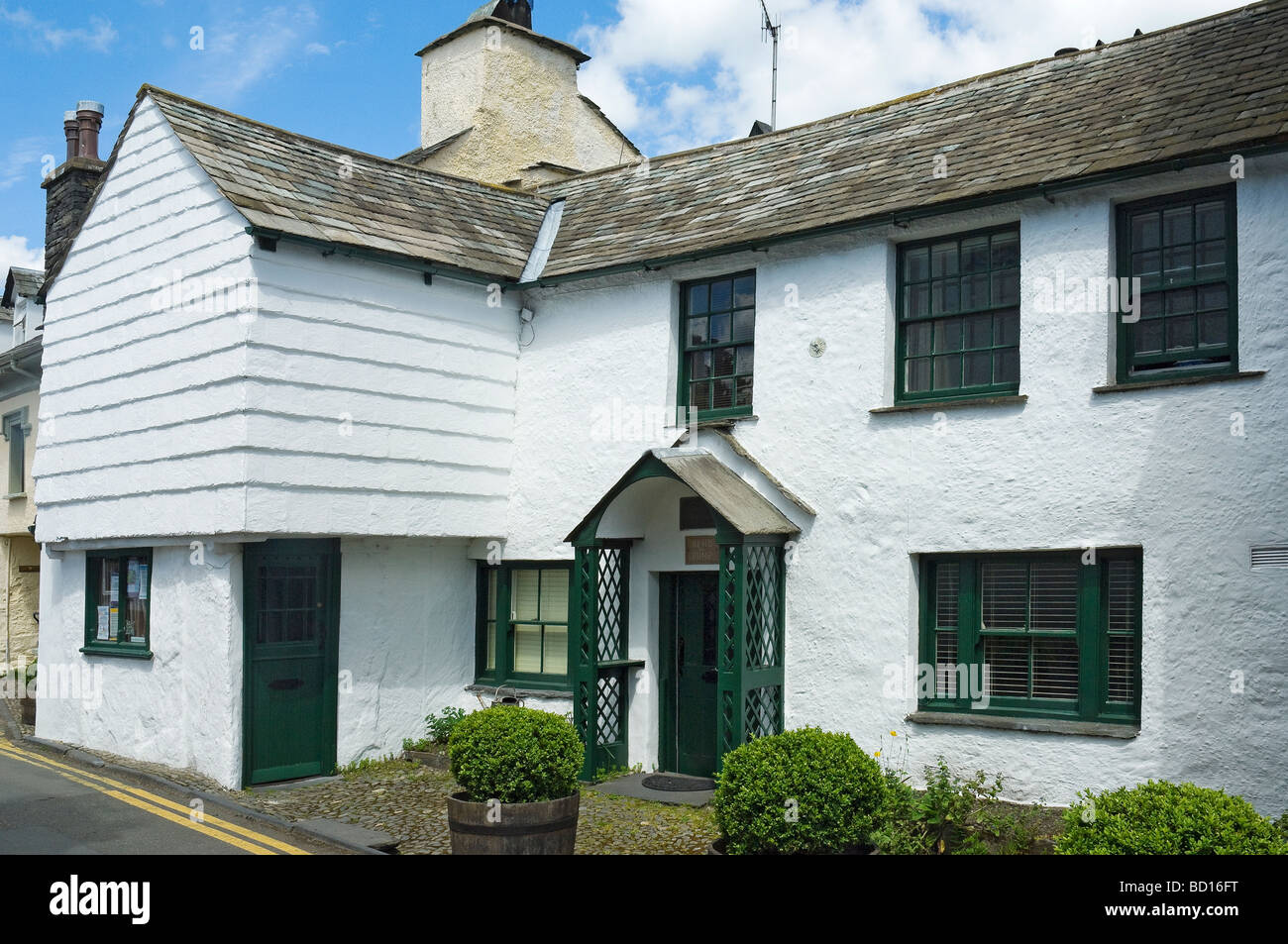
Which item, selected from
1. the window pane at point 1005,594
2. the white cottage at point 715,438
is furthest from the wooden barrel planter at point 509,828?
the window pane at point 1005,594

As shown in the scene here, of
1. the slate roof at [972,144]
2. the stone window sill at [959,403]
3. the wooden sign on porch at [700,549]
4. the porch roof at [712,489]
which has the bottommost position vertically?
the wooden sign on porch at [700,549]

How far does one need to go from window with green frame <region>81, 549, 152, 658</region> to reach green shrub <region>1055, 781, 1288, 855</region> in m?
10.7

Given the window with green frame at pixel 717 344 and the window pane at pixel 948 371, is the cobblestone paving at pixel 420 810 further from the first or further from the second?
the window pane at pixel 948 371

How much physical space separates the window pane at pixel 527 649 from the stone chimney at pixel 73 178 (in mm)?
10092

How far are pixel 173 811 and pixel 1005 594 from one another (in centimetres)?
788

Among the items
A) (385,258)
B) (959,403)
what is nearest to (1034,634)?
(959,403)

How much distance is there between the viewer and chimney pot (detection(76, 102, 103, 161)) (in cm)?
1969

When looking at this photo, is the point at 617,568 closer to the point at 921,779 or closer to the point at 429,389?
the point at 429,389

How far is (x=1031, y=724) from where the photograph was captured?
1005 cm

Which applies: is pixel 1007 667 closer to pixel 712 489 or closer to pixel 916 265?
pixel 712 489

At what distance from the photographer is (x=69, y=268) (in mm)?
15250

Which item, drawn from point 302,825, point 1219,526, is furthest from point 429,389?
point 1219,526

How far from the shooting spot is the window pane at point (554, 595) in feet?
46.4

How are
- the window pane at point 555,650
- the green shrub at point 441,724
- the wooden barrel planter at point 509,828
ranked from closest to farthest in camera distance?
the wooden barrel planter at point 509,828 → the green shrub at point 441,724 → the window pane at point 555,650
